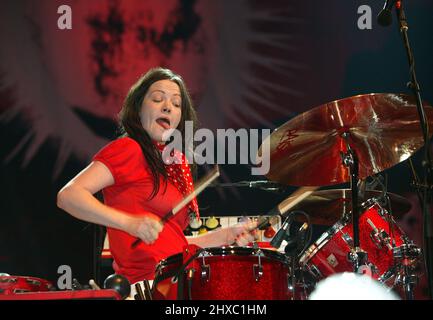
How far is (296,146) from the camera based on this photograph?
2.58 meters

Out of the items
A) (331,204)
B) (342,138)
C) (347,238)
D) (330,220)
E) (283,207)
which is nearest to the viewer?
(283,207)

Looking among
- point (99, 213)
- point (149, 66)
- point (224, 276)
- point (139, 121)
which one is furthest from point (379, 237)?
point (149, 66)

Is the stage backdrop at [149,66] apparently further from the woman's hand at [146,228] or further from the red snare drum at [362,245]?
the woman's hand at [146,228]

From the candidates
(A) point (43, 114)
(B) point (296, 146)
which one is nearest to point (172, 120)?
(B) point (296, 146)

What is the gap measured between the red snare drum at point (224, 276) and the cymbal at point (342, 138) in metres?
0.58

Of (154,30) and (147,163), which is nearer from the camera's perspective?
(147,163)

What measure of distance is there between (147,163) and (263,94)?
5.85 ft

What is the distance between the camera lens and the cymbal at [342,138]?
2.39m

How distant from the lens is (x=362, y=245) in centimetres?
289

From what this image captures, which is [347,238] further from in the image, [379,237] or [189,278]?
[189,278]

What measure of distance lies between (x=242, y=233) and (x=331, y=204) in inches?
28.5

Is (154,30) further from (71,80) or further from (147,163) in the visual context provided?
(147,163)

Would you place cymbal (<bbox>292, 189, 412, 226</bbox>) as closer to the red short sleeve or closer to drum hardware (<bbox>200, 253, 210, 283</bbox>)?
the red short sleeve
